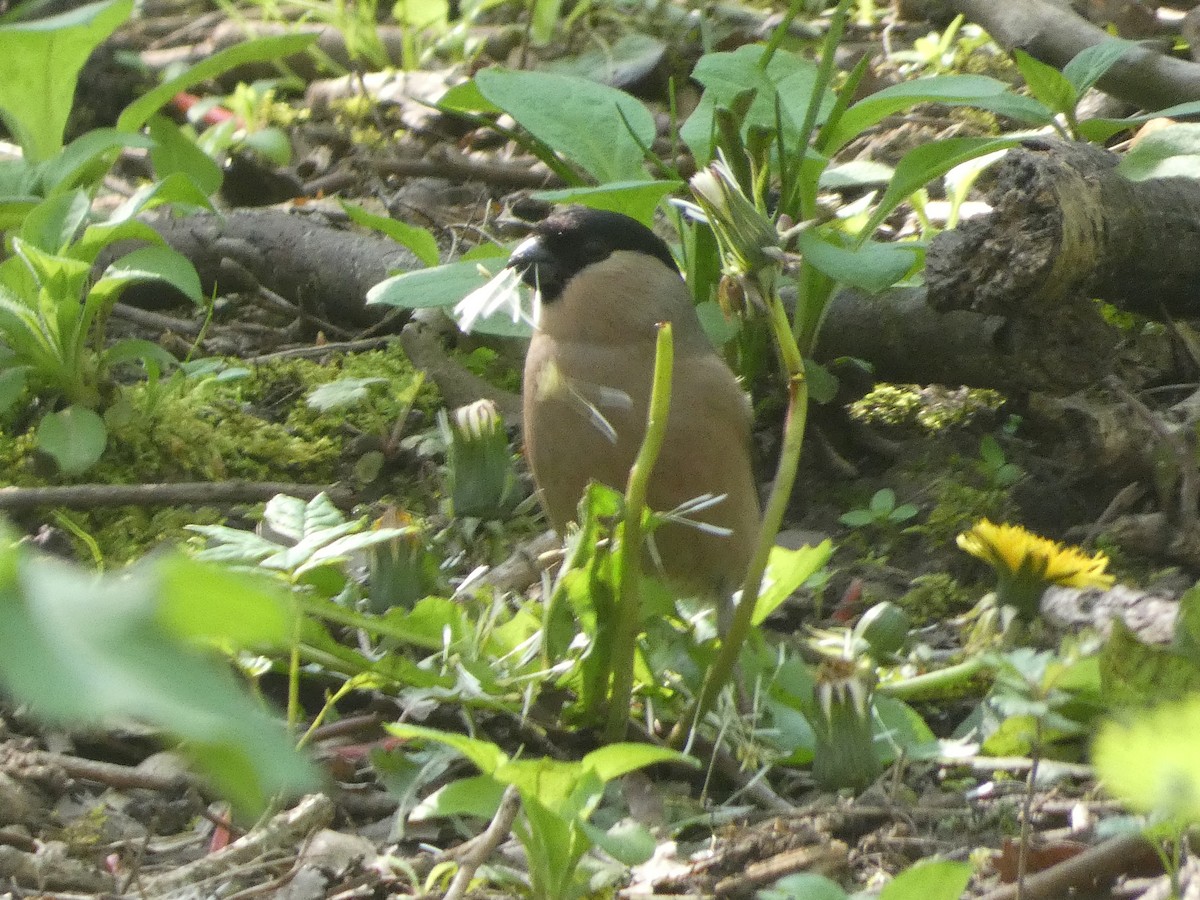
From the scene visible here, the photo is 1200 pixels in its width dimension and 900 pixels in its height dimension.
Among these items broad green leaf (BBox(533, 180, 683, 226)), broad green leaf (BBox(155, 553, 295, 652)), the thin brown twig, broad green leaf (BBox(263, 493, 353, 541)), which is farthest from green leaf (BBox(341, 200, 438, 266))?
broad green leaf (BBox(155, 553, 295, 652))

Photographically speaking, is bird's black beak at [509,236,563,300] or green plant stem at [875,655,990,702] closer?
green plant stem at [875,655,990,702]

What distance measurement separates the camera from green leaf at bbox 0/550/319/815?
352mm

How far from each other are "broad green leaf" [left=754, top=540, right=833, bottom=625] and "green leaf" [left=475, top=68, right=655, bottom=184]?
1164 mm

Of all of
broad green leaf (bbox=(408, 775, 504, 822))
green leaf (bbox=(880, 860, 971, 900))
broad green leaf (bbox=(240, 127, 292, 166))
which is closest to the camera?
green leaf (bbox=(880, 860, 971, 900))

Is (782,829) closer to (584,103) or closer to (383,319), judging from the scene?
(584,103)

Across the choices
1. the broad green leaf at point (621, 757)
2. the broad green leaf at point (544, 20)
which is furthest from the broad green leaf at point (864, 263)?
the broad green leaf at point (544, 20)

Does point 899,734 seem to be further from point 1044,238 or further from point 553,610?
point 1044,238

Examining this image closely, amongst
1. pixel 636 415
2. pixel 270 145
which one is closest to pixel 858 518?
pixel 636 415

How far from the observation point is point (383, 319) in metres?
3.89

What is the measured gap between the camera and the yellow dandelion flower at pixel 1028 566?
7.46 ft

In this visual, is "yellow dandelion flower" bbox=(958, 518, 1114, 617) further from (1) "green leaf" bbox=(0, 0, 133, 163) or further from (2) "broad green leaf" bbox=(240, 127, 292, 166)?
(2) "broad green leaf" bbox=(240, 127, 292, 166)

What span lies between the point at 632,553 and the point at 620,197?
1.35 m

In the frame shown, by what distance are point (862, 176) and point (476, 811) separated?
2076mm

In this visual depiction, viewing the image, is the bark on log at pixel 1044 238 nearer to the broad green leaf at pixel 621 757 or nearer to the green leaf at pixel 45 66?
the broad green leaf at pixel 621 757
